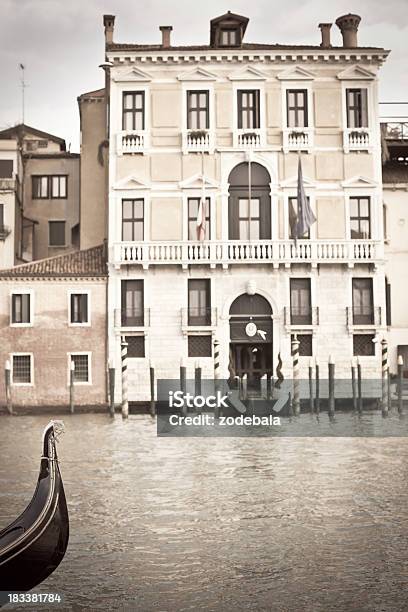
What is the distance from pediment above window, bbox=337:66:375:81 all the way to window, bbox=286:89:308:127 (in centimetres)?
87

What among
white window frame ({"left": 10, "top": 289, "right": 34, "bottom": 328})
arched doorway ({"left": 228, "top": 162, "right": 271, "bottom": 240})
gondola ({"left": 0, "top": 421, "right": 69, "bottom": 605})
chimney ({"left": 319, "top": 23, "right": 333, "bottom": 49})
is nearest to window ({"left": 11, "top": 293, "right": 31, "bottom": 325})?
white window frame ({"left": 10, "top": 289, "right": 34, "bottom": 328})

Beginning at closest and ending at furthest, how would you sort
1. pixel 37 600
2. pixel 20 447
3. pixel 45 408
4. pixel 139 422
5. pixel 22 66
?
pixel 37 600 → pixel 20 447 → pixel 139 422 → pixel 45 408 → pixel 22 66

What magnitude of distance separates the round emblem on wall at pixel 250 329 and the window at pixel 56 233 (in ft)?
21.9

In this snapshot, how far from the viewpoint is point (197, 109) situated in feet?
64.1

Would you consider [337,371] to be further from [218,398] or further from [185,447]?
[185,447]

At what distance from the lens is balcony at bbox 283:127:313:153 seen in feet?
63.4

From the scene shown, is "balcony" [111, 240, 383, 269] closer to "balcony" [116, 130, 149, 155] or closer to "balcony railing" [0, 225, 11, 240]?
"balcony" [116, 130, 149, 155]

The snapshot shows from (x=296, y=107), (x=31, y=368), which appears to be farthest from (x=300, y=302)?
(x=31, y=368)

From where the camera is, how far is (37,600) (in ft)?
17.2

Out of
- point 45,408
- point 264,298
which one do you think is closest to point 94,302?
point 45,408

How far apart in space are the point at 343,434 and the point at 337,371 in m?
4.30

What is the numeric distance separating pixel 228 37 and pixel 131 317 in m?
6.51

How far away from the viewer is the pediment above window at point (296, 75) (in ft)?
63.5

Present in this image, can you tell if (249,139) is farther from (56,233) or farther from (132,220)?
(56,233)
